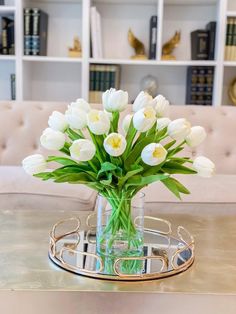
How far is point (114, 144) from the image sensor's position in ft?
2.93

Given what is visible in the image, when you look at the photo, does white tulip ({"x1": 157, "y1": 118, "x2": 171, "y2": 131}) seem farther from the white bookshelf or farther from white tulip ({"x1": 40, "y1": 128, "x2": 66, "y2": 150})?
the white bookshelf

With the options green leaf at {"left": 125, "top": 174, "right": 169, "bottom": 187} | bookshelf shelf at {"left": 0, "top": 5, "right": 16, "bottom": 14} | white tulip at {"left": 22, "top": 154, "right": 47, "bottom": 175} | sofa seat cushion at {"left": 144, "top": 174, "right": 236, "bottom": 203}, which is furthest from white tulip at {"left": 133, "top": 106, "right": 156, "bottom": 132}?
bookshelf shelf at {"left": 0, "top": 5, "right": 16, "bottom": 14}

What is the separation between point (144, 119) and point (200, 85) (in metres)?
2.09

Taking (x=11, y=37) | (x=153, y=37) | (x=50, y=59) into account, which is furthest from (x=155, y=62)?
(x=11, y=37)

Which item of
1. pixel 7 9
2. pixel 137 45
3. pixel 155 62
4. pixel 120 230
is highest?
pixel 7 9

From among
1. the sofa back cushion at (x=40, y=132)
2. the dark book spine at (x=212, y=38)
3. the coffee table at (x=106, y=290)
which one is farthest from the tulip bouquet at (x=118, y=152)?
the dark book spine at (x=212, y=38)

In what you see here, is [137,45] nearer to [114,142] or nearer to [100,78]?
[100,78]

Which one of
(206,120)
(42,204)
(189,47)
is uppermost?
(189,47)

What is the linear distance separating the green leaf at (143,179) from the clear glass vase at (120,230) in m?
0.05

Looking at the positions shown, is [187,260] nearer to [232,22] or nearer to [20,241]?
[20,241]

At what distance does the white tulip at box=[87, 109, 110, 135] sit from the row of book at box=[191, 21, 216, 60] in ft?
6.94

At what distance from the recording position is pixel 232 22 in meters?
2.79

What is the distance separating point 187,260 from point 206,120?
1.33 metres

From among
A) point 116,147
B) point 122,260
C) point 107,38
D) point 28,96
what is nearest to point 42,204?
point 122,260
